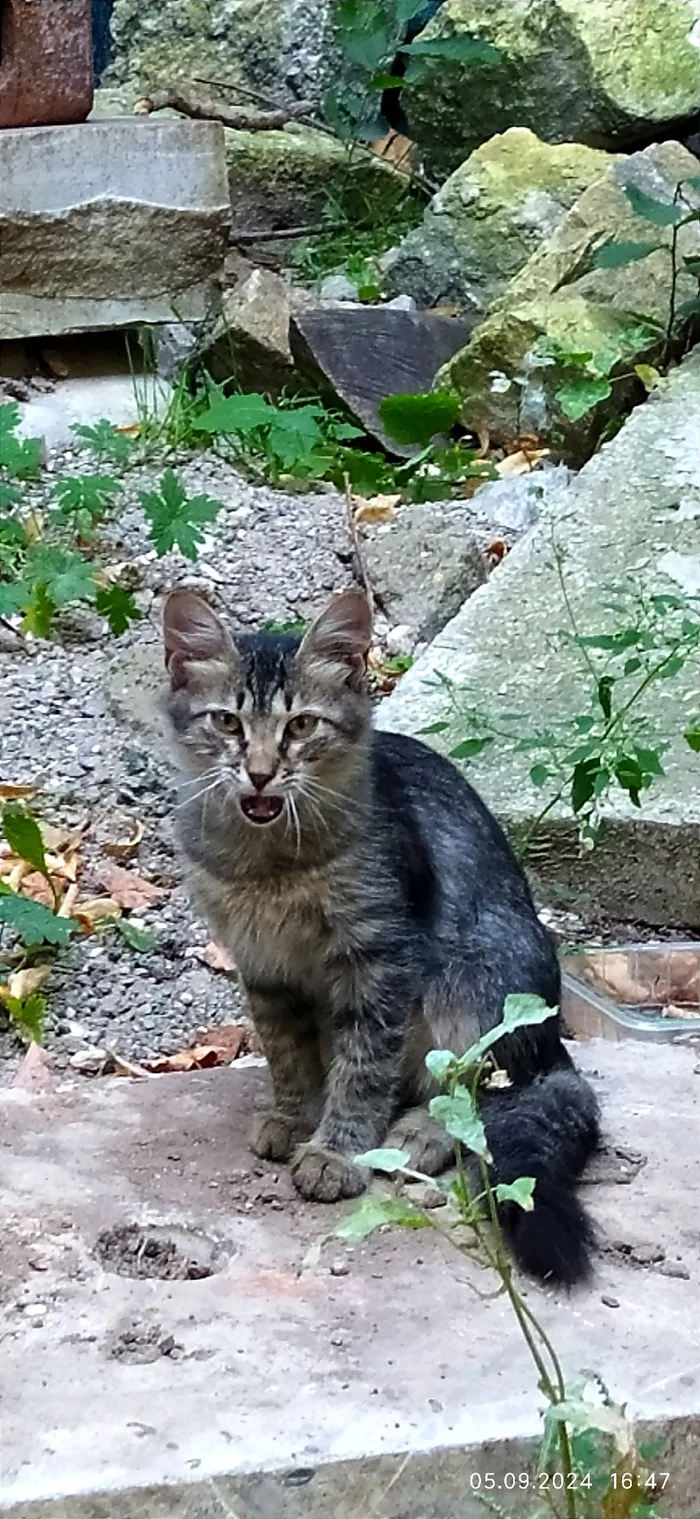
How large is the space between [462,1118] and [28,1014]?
227 cm

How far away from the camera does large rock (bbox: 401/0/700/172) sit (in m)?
8.62

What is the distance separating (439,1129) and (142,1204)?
1.60 ft

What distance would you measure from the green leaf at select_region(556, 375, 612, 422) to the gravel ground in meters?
0.56

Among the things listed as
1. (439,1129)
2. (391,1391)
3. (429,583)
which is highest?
(391,1391)

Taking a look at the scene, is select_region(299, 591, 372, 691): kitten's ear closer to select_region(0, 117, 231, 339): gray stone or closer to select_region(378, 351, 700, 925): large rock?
select_region(378, 351, 700, 925): large rock

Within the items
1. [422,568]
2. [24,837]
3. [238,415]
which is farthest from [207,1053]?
[238,415]

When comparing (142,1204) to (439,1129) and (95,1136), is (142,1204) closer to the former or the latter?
A: (95,1136)

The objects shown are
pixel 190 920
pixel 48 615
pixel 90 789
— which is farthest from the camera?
pixel 48 615

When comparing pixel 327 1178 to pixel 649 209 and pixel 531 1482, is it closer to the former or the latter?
pixel 531 1482

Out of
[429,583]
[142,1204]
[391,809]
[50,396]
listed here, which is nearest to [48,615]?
[429,583]

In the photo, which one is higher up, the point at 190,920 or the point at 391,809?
the point at 391,809

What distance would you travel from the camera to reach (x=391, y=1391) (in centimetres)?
235

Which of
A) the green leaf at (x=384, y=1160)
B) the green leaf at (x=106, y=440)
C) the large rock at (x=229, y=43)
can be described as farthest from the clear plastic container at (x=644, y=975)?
the large rock at (x=229, y=43)

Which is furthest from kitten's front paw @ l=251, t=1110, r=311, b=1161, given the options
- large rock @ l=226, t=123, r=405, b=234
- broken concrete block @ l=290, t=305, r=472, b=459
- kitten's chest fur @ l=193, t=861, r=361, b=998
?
large rock @ l=226, t=123, r=405, b=234
